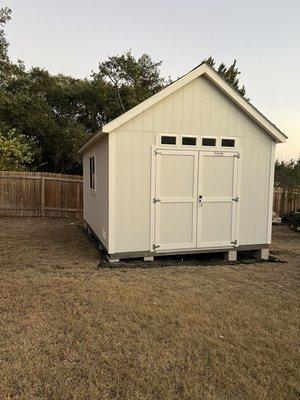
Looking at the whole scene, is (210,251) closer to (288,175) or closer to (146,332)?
(146,332)

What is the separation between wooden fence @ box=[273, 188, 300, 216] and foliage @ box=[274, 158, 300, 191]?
0.85ft

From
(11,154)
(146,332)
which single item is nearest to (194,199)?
(146,332)

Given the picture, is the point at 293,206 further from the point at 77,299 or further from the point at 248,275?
the point at 77,299

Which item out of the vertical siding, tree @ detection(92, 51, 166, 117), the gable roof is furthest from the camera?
tree @ detection(92, 51, 166, 117)

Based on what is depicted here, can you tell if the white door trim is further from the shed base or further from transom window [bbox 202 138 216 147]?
transom window [bbox 202 138 216 147]

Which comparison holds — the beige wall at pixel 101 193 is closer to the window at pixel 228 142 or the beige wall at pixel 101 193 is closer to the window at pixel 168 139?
the window at pixel 168 139

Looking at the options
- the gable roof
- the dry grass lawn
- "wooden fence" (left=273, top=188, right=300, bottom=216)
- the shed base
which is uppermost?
the gable roof

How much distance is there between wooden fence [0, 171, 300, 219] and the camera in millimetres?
12695

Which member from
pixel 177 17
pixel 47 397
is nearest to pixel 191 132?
pixel 47 397

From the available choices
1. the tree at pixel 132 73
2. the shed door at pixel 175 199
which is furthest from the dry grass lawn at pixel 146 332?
the tree at pixel 132 73

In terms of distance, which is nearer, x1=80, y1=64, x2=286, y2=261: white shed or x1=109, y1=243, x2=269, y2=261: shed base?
x1=80, y1=64, x2=286, y2=261: white shed

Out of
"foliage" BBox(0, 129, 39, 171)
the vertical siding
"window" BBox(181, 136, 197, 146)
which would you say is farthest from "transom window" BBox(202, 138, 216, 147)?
"foliage" BBox(0, 129, 39, 171)

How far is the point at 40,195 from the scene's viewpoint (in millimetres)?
12930

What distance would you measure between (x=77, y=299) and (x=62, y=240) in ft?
14.6
